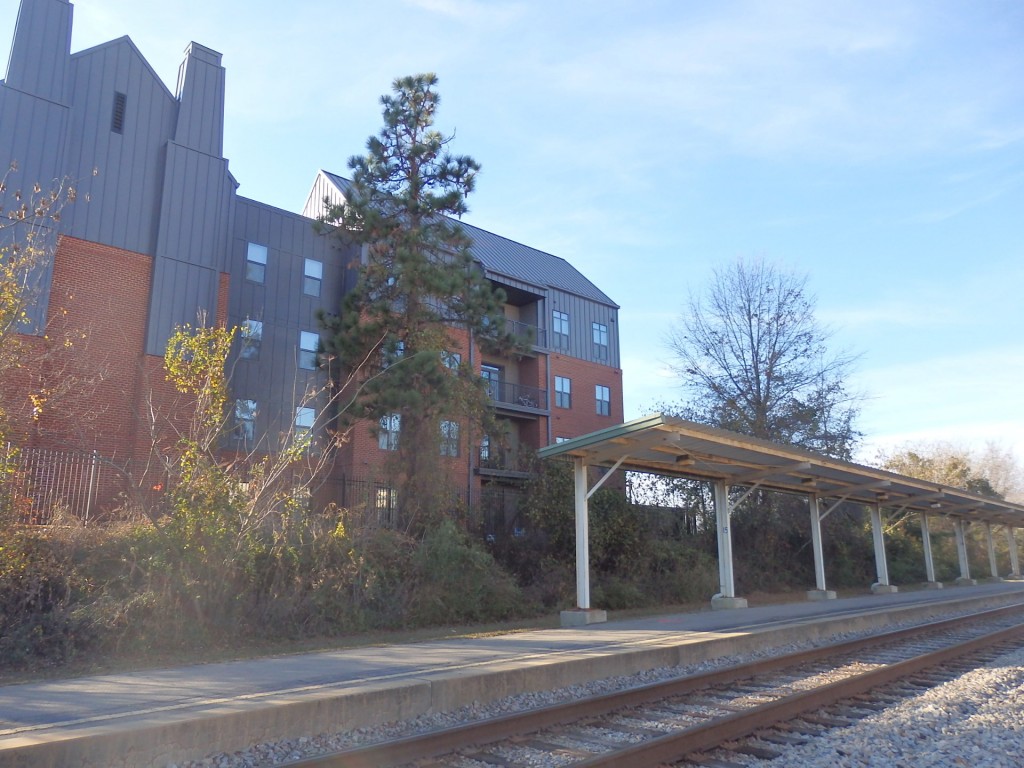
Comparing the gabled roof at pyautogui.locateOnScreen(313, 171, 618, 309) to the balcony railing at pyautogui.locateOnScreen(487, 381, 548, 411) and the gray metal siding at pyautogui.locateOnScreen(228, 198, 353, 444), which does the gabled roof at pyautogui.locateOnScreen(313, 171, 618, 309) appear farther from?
the gray metal siding at pyautogui.locateOnScreen(228, 198, 353, 444)

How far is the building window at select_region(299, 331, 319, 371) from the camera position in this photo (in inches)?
1068

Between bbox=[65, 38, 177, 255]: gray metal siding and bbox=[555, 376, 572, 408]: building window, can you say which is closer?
bbox=[65, 38, 177, 255]: gray metal siding

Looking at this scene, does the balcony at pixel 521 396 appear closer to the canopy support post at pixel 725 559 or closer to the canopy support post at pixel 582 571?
the canopy support post at pixel 725 559

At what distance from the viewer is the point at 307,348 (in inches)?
1081

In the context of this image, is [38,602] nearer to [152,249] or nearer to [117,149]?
[152,249]

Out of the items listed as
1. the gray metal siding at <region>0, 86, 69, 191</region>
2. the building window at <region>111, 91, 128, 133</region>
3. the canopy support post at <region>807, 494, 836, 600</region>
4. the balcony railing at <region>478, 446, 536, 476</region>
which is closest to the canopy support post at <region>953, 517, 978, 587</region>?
the canopy support post at <region>807, 494, 836, 600</region>

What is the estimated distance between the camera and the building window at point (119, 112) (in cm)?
2336

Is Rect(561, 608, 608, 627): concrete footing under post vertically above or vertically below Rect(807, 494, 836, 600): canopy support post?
below

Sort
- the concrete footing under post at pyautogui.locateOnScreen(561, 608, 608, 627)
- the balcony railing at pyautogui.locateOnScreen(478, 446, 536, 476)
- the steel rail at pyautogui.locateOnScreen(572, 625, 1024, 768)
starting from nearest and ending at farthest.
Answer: the steel rail at pyautogui.locateOnScreen(572, 625, 1024, 768) < the concrete footing under post at pyautogui.locateOnScreen(561, 608, 608, 627) < the balcony railing at pyautogui.locateOnScreen(478, 446, 536, 476)

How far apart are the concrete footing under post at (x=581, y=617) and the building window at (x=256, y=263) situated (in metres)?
16.3

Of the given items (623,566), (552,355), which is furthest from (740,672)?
(552,355)

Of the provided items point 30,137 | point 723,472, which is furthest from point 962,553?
point 30,137

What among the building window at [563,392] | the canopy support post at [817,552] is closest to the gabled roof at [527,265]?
the building window at [563,392]

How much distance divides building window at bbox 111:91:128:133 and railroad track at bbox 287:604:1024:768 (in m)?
22.4
